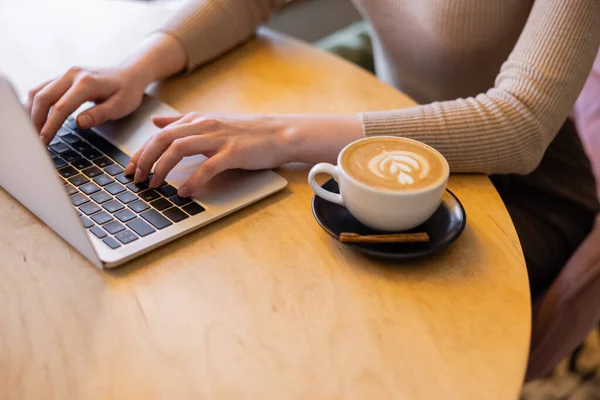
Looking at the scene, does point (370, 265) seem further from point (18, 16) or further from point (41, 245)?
point (18, 16)

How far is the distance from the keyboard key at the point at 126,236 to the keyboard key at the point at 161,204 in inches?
1.9

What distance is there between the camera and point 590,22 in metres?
0.73

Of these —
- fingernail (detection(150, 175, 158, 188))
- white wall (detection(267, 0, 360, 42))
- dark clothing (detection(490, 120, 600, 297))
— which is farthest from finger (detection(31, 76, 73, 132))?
white wall (detection(267, 0, 360, 42))

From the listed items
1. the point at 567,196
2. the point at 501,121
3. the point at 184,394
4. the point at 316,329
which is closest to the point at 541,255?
the point at 567,196

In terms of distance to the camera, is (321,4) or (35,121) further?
(321,4)

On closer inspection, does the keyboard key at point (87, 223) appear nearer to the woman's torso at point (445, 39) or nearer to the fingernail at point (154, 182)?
the fingernail at point (154, 182)

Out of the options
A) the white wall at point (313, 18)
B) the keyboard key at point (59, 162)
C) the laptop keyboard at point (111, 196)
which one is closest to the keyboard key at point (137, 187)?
the laptop keyboard at point (111, 196)

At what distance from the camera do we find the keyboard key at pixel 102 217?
1.95ft

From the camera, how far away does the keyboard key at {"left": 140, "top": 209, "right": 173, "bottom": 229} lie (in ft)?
1.94

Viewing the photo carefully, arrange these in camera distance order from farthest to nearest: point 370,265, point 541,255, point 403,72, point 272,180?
point 403,72, point 541,255, point 272,180, point 370,265

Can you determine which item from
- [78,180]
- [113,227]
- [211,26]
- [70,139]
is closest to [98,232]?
[113,227]

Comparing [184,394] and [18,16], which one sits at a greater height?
[18,16]

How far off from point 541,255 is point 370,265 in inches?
18.3

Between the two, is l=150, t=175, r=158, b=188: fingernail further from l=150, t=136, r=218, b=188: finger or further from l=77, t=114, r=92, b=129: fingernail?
l=77, t=114, r=92, b=129: fingernail
